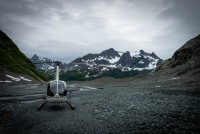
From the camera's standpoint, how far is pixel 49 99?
80.2 feet

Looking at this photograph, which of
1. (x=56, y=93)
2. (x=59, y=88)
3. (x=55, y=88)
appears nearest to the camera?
(x=56, y=93)

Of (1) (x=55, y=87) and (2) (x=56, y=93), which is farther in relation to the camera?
(1) (x=55, y=87)

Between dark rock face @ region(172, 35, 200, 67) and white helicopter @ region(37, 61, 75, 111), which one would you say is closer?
white helicopter @ region(37, 61, 75, 111)

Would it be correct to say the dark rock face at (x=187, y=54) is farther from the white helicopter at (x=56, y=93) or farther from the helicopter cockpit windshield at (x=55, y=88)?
the white helicopter at (x=56, y=93)

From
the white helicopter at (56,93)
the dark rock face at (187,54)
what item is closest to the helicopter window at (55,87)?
the white helicopter at (56,93)

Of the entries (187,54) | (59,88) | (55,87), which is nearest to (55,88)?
→ (55,87)

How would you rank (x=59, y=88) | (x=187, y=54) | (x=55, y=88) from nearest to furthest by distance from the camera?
(x=55, y=88) < (x=59, y=88) < (x=187, y=54)

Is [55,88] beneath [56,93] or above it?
above

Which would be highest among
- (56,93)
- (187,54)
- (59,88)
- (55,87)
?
(187,54)

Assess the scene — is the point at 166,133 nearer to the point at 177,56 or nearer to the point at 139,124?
the point at 139,124

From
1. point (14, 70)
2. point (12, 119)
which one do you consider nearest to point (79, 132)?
point (12, 119)

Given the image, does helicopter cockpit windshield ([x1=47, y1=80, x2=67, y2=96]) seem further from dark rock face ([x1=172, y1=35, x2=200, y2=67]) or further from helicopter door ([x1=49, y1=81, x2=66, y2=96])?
dark rock face ([x1=172, y1=35, x2=200, y2=67])

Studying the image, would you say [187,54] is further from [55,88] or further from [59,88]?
[55,88]

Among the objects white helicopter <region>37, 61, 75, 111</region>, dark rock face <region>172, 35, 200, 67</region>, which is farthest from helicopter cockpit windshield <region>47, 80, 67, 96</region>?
dark rock face <region>172, 35, 200, 67</region>
